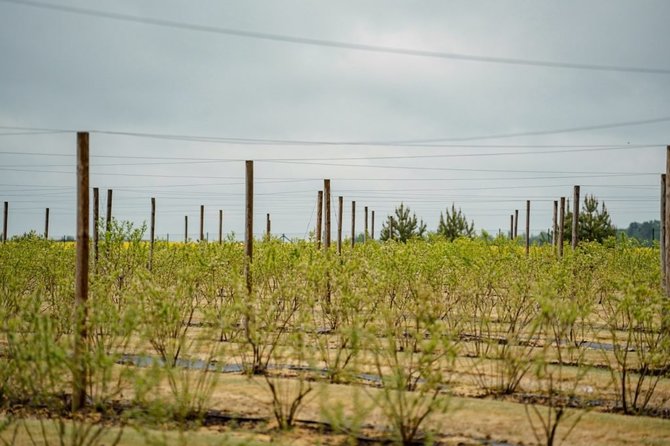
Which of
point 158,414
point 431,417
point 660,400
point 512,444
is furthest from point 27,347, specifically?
point 660,400

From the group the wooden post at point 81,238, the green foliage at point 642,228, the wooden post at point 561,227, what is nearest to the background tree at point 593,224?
the wooden post at point 561,227

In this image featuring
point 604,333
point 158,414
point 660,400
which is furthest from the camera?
point 604,333

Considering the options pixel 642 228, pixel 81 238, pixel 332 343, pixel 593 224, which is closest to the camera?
pixel 81 238

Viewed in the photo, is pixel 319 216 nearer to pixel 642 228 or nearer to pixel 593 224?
pixel 593 224

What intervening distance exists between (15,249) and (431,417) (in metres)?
16.2

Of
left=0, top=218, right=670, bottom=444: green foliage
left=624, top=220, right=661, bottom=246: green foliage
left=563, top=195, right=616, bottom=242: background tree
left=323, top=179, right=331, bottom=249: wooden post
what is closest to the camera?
left=0, top=218, right=670, bottom=444: green foliage

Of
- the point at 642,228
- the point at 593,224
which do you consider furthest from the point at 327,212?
the point at 642,228

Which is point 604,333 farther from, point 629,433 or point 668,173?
point 629,433

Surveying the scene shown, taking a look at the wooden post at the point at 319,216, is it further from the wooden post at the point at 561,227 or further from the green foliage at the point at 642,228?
the green foliage at the point at 642,228

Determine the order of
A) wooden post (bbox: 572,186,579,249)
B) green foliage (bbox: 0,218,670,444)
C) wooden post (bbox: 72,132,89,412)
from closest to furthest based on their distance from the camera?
green foliage (bbox: 0,218,670,444)
wooden post (bbox: 72,132,89,412)
wooden post (bbox: 572,186,579,249)

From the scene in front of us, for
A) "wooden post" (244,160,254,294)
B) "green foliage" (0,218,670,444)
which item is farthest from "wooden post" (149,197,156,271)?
"wooden post" (244,160,254,294)

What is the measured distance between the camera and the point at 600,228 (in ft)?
140

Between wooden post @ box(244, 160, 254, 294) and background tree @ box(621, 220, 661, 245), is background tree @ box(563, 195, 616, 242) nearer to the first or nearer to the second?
wooden post @ box(244, 160, 254, 294)

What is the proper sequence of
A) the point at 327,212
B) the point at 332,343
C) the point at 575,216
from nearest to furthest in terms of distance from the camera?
the point at 332,343 < the point at 327,212 < the point at 575,216
